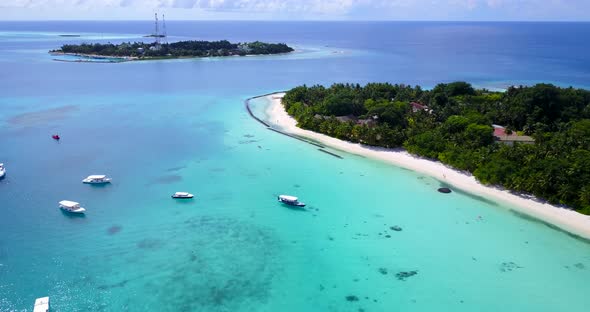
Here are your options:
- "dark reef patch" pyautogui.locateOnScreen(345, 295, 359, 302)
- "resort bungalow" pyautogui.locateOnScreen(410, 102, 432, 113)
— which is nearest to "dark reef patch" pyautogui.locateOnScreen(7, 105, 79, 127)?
"resort bungalow" pyautogui.locateOnScreen(410, 102, 432, 113)

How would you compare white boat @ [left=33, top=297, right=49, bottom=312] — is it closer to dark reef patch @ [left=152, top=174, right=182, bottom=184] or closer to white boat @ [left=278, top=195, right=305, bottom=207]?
dark reef patch @ [left=152, top=174, right=182, bottom=184]

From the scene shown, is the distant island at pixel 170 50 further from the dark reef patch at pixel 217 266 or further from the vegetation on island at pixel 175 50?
the dark reef patch at pixel 217 266

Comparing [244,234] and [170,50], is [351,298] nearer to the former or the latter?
[244,234]

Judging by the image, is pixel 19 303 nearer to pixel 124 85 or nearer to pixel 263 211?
pixel 263 211

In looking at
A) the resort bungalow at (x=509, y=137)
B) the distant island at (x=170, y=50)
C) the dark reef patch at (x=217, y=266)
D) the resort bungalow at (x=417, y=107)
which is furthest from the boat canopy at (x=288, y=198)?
the distant island at (x=170, y=50)

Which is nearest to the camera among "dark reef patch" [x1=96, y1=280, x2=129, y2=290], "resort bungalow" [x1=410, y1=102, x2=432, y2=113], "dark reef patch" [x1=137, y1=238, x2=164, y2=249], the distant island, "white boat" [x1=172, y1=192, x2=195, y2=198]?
"dark reef patch" [x1=96, y1=280, x2=129, y2=290]
